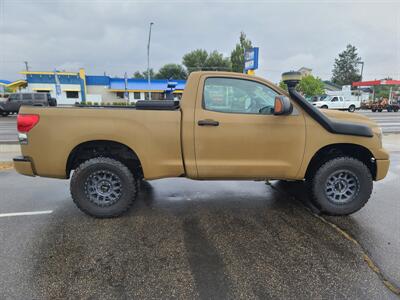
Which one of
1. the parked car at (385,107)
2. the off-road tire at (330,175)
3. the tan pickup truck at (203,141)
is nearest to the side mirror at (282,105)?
the tan pickup truck at (203,141)

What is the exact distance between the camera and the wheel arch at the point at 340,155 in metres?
3.93

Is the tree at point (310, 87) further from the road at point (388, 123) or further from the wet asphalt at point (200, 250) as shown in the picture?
the wet asphalt at point (200, 250)

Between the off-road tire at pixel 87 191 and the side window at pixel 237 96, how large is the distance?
1.43m

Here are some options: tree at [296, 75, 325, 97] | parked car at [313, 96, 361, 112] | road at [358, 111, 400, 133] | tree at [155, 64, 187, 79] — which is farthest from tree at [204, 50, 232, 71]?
road at [358, 111, 400, 133]

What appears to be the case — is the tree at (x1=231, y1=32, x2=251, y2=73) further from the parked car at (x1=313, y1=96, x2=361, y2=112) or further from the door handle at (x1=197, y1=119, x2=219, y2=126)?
the door handle at (x1=197, y1=119, x2=219, y2=126)

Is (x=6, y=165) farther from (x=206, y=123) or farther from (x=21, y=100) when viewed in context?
(x=21, y=100)

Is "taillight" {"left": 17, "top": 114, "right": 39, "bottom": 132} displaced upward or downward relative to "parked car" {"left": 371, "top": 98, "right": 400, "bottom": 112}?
upward

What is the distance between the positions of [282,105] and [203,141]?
Answer: 1.08 meters

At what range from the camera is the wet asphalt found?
2.41 m

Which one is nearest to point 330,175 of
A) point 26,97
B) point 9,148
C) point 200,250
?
point 200,250

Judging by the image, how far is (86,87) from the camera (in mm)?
45125

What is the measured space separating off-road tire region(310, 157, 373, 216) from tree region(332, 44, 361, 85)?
93852mm

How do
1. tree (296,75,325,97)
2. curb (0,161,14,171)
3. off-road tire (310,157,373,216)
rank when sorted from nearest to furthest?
off-road tire (310,157,373,216) → curb (0,161,14,171) → tree (296,75,325,97)

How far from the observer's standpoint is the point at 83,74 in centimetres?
4347
